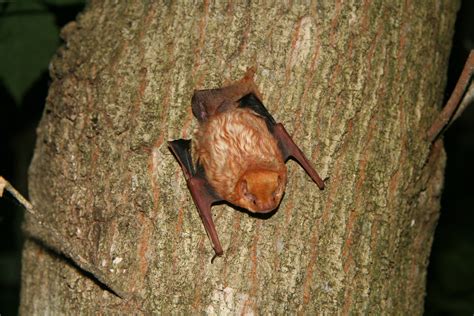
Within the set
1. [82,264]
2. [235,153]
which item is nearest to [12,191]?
[82,264]

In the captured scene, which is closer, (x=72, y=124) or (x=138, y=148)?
(x=138, y=148)

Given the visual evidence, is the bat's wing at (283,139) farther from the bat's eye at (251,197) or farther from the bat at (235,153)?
the bat's eye at (251,197)

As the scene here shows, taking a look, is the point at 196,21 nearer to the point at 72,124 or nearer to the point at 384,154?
the point at 72,124

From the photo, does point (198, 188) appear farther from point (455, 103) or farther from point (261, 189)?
point (455, 103)

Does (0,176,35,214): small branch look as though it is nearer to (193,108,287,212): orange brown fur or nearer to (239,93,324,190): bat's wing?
(193,108,287,212): orange brown fur

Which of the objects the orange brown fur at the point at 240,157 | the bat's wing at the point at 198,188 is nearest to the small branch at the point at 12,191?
the bat's wing at the point at 198,188

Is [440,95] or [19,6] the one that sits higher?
[19,6]

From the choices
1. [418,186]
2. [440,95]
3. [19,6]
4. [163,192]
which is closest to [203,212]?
[163,192]
